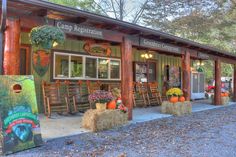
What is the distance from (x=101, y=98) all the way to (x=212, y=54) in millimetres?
7983

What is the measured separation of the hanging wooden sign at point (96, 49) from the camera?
9.54 m

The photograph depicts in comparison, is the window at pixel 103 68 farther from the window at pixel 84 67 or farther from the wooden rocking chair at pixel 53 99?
the wooden rocking chair at pixel 53 99

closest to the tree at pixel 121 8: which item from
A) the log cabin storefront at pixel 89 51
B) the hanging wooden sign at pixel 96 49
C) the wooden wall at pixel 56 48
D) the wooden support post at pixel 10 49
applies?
the log cabin storefront at pixel 89 51

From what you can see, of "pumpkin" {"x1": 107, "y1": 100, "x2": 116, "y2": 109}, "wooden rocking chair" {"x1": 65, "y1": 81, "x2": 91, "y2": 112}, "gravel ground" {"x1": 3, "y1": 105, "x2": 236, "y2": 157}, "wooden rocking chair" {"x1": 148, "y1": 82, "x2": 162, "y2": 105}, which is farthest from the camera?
"wooden rocking chair" {"x1": 148, "y1": 82, "x2": 162, "y2": 105}

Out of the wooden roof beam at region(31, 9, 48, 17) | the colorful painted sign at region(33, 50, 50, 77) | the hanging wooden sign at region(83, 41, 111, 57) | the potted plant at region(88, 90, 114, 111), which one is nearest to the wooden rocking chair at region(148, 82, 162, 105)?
the hanging wooden sign at region(83, 41, 111, 57)

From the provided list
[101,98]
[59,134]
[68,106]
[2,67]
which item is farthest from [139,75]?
[2,67]

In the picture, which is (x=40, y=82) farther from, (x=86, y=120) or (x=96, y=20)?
(x=96, y=20)

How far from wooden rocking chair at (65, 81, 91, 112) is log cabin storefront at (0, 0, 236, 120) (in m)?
0.24

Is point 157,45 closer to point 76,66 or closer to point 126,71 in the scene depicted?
point 126,71

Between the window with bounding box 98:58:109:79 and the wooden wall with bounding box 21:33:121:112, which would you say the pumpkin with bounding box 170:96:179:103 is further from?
the wooden wall with bounding box 21:33:121:112

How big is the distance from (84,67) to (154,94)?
154 inches

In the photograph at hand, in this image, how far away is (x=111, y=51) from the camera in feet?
35.9

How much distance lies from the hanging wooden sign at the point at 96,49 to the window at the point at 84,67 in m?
0.25

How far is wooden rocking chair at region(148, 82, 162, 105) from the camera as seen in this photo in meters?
12.5
